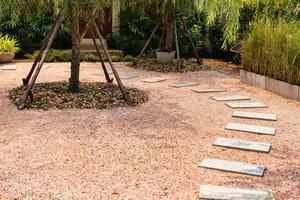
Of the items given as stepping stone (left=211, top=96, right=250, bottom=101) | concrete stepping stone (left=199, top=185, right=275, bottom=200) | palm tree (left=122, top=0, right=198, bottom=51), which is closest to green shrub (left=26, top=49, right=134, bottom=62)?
palm tree (left=122, top=0, right=198, bottom=51)

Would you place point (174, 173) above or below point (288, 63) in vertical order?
below

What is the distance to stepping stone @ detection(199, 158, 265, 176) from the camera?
3.68m

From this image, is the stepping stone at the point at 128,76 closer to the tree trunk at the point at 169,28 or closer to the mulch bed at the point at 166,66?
the mulch bed at the point at 166,66

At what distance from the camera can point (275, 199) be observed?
3.15 metres

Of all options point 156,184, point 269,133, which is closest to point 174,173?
point 156,184

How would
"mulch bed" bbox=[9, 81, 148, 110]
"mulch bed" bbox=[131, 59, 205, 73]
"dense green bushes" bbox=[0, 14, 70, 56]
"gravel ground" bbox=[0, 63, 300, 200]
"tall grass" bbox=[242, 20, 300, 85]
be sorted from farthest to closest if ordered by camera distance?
"dense green bushes" bbox=[0, 14, 70, 56]
"mulch bed" bbox=[131, 59, 205, 73]
"tall grass" bbox=[242, 20, 300, 85]
"mulch bed" bbox=[9, 81, 148, 110]
"gravel ground" bbox=[0, 63, 300, 200]

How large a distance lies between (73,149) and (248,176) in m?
1.72

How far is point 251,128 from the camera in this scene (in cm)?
505

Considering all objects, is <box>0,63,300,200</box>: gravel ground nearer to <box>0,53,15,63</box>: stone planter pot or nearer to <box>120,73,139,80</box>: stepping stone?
<box>120,73,139,80</box>: stepping stone

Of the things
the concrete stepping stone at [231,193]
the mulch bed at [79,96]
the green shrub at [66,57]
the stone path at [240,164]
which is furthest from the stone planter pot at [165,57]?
the concrete stepping stone at [231,193]

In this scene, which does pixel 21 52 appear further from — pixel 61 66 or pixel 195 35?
pixel 195 35

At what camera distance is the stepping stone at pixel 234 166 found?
3.68 metres

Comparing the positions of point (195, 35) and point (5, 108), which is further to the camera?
point (195, 35)

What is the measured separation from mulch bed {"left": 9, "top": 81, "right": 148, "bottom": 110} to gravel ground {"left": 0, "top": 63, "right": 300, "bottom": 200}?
221mm
